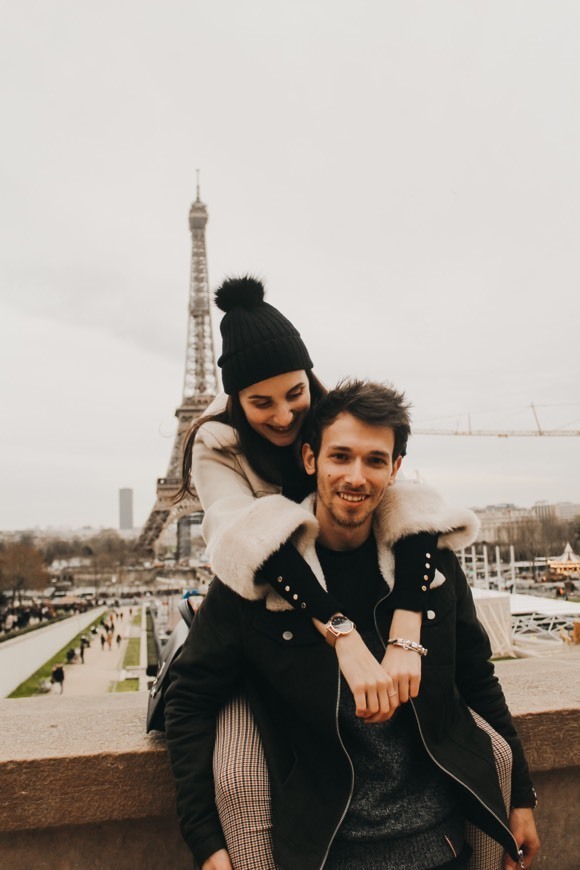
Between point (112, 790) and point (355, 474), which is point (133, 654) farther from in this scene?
point (355, 474)

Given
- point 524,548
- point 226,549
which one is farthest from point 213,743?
point 524,548

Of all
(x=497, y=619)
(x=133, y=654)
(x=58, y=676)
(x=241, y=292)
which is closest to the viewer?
(x=241, y=292)

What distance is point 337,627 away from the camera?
5.90 ft

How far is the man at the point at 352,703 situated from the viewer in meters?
1.77

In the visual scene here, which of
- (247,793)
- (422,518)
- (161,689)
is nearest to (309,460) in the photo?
(422,518)

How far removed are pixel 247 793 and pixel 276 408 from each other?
1193 mm

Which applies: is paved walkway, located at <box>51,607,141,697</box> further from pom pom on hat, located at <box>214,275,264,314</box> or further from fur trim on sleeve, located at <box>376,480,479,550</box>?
fur trim on sleeve, located at <box>376,480,479,550</box>

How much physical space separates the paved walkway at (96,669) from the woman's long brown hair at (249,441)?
1247 cm

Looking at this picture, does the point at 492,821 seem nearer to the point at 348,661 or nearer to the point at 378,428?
the point at 348,661

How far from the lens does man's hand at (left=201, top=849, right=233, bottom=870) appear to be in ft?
5.62

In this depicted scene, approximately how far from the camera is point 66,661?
969 inches

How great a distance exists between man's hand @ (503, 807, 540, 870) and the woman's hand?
485 mm

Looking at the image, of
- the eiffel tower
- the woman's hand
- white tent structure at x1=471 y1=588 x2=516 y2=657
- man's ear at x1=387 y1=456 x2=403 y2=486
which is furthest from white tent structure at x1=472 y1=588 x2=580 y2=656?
the eiffel tower

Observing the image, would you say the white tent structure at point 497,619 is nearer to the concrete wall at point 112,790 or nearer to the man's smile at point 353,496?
the concrete wall at point 112,790
